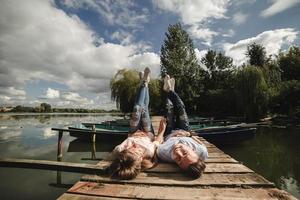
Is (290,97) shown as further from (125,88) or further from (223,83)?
(125,88)

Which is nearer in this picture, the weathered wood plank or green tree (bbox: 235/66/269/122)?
the weathered wood plank

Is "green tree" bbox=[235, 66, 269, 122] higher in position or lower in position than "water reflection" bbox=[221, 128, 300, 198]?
higher

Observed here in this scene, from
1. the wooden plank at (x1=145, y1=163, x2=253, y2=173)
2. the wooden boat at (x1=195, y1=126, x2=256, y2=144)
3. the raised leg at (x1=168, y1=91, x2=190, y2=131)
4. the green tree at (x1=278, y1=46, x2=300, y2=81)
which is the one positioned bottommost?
the wooden boat at (x1=195, y1=126, x2=256, y2=144)

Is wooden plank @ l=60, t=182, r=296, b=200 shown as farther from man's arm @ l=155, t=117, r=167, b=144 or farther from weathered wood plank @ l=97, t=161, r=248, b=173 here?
man's arm @ l=155, t=117, r=167, b=144

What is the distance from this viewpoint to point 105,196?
72.5 inches

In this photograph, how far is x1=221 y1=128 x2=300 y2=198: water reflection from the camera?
18.4 feet

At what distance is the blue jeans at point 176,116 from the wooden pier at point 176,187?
1.46m

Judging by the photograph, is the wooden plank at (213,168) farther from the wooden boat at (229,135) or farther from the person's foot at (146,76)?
the wooden boat at (229,135)

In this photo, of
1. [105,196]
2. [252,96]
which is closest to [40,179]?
[105,196]

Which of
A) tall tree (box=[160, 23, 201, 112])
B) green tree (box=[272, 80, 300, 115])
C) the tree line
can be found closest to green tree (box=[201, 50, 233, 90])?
the tree line

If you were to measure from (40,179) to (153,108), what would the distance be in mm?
21198

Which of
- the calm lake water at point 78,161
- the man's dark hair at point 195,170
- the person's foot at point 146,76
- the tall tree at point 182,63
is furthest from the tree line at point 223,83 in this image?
the man's dark hair at point 195,170

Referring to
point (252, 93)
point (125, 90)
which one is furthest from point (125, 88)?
point (252, 93)

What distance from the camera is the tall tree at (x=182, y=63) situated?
28.3m
